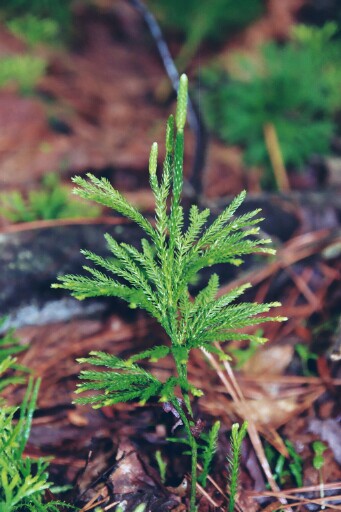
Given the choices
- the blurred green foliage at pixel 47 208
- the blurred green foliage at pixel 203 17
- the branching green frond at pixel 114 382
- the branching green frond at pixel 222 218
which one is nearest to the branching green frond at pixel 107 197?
the branching green frond at pixel 222 218

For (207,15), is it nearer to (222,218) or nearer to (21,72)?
(21,72)

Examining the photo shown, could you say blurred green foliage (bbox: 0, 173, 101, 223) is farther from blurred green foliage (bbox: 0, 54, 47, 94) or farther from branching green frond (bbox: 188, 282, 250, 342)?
blurred green foliage (bbox: 0, 54, 47, 94)

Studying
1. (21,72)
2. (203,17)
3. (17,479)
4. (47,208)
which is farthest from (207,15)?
(17,479)

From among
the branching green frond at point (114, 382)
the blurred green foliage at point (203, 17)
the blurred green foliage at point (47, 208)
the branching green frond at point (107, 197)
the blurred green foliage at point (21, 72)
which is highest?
the blurred green foliage at point (203, 17)

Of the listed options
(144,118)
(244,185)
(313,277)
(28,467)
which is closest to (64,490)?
(28,467)

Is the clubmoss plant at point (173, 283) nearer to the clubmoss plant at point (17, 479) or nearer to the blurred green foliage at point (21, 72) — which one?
the clubmoss plant at point (17, 479)

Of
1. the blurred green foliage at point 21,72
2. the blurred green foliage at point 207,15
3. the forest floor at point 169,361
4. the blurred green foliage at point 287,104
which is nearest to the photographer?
the forest floor at point 169,361
